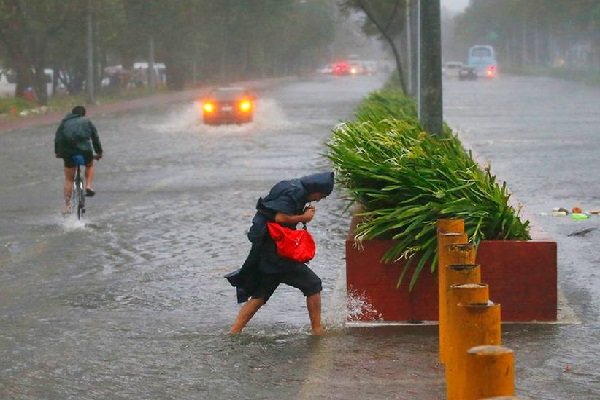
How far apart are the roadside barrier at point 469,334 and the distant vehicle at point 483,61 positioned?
106803 mm

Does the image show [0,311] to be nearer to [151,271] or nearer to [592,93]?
[151,271]

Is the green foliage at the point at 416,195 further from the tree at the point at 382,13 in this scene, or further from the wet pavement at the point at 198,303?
the tree at the point at 382,13

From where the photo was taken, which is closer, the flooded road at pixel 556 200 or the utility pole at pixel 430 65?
the flooded road at pixel 556 200

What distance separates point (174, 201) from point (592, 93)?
166 ft

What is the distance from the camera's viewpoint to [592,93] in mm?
67438

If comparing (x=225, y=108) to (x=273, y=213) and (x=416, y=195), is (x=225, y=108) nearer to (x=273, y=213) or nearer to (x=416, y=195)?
(x=416, y=195)

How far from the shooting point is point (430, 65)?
1653 centimetres

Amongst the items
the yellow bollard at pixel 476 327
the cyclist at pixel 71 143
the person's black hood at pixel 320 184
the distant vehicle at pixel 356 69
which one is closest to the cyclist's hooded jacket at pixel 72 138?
the cyclist at pixel 71 143

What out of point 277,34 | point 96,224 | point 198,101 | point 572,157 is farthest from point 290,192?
point 277,34

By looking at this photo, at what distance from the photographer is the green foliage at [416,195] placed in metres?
10.2

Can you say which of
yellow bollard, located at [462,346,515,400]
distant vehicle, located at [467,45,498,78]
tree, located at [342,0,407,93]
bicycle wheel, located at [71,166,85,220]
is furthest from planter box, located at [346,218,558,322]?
distant vehicle, located at [467,45,498,78]

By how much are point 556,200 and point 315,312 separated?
30.7 ft

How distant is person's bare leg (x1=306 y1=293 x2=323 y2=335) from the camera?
9.83 meters

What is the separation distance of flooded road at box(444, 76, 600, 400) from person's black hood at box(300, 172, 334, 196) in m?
1.61
